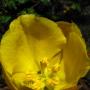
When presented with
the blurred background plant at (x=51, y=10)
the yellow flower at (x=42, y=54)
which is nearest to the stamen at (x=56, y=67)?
the yellow flower at (x=42, y=54)

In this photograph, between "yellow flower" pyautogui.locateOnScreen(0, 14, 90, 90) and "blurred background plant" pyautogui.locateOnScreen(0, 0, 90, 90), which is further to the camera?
"blurred background plant" pyautogui.locateOnScreen(0, 0, 90, 90)

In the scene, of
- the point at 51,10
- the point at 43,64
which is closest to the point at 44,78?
the point at 43,64

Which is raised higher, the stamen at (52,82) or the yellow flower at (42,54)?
the yellow flower at (42,54)

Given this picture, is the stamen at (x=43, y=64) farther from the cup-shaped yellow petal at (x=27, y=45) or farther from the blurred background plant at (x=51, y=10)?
the blurred background plant at (x=51, y=10)

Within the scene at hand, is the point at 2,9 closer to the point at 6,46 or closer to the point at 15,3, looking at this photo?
the point at 15,3

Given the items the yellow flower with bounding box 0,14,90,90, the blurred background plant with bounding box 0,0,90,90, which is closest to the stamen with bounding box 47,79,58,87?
the yellow flower with bounding box 0,14,90,90

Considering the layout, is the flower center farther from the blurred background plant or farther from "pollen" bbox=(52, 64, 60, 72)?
the blurred background plant
